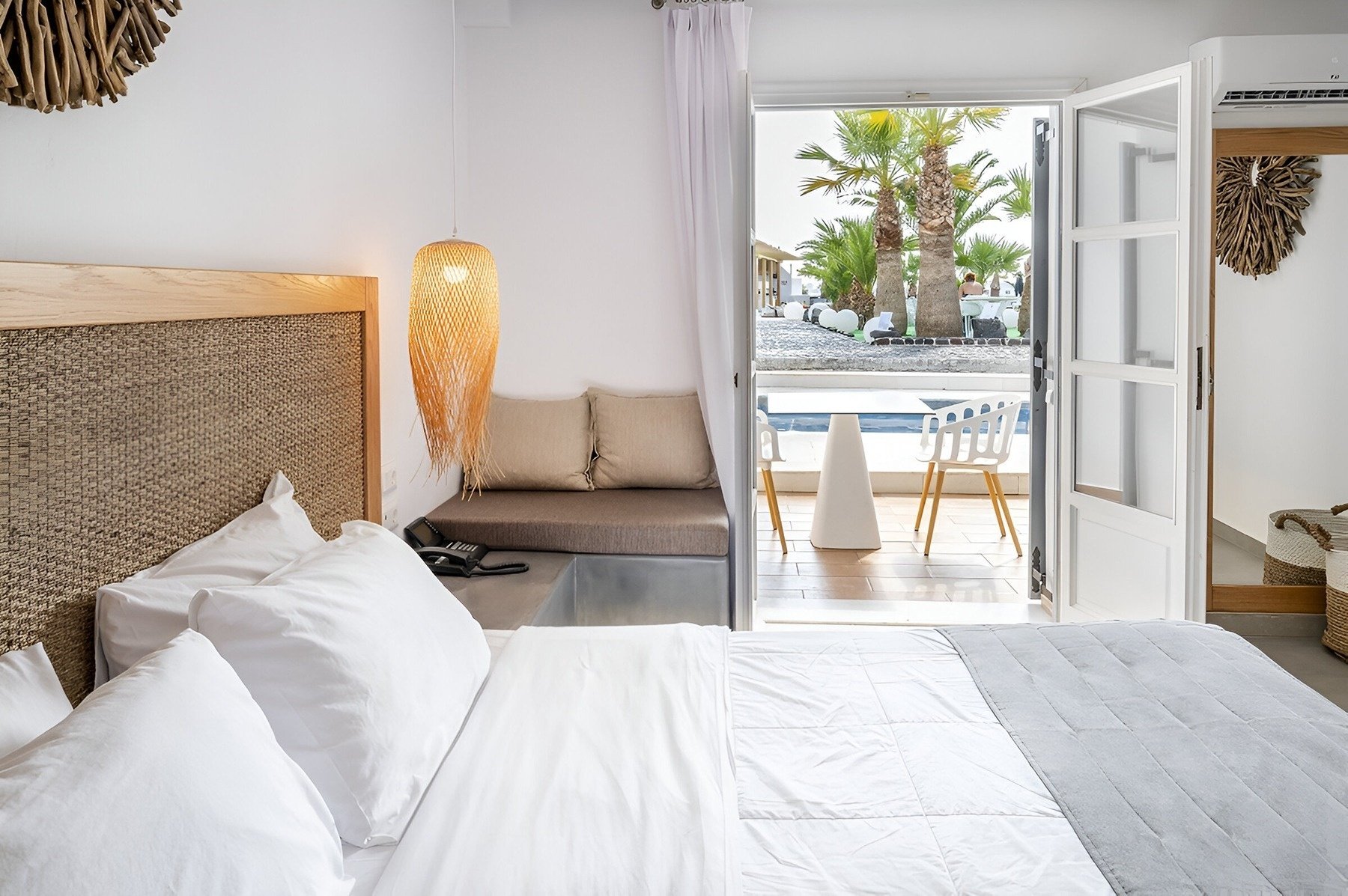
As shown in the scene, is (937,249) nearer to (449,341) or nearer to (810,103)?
(810,103)

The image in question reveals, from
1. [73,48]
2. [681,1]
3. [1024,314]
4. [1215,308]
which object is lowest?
[1215,308]

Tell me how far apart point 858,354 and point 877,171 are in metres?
1.55

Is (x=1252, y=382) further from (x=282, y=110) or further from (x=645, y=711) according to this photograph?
(x=282, y=110)

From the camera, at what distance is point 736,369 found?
151 inches

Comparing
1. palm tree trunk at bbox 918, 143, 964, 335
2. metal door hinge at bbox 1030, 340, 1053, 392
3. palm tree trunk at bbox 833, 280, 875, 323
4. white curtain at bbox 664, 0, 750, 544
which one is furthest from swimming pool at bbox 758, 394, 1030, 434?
white curtain at bbox 664, 0, 750, 544

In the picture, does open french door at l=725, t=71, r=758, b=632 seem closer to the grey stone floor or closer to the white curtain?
the white curtain

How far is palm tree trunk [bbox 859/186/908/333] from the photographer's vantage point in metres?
8.46

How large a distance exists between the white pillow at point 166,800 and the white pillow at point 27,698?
0.11m

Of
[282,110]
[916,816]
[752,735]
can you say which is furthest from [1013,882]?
[282,110]

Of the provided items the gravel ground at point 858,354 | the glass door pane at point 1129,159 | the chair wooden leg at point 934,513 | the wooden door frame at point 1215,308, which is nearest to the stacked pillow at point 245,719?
the glass door pane at point 1129,159

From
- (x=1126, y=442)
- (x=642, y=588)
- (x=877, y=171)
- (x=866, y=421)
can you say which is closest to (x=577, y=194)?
(x=642, y=588)

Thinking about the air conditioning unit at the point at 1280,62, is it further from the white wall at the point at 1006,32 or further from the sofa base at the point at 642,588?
the sofa base at the point at 642,588

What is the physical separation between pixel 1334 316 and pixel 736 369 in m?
2.24

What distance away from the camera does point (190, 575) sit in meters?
1.68
